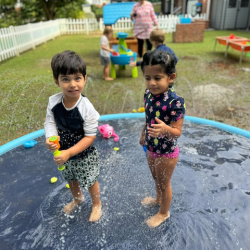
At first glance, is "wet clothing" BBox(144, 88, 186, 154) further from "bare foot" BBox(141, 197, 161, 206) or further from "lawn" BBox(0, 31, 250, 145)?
"lawn" BBox(0, 31, 250, 145)

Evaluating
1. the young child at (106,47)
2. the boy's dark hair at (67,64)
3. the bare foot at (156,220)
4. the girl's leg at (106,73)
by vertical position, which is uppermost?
the boy's dark hair at (67,64)

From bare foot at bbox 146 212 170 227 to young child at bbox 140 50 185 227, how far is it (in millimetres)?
372

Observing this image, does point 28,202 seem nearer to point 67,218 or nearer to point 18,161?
point 67,218

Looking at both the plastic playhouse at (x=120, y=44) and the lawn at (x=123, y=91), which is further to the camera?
the plastic playhouse at (x=120, y=44)

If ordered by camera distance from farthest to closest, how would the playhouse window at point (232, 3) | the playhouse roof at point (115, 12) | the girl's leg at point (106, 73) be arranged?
1. the playhouse window at point (232, 3)
2. the playhouse roof at point (115, 12)
3. the girl's leg at point (106, 73)

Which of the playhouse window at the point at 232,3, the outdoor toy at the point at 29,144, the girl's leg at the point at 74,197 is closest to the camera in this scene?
the girl's leg at the point at 74,197

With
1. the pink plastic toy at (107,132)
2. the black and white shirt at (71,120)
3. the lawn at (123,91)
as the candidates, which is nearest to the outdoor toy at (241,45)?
the lawn at (123,91)

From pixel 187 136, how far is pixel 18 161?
2.47m

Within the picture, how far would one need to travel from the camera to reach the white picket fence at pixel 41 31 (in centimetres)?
935

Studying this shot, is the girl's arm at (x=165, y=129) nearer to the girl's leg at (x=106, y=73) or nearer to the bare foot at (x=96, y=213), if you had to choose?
the bare foot at (x=96, y=213)

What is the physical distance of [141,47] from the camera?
7.43 m

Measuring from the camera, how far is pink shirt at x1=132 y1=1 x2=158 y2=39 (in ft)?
22.6

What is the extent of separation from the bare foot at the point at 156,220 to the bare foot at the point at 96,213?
1.51ft

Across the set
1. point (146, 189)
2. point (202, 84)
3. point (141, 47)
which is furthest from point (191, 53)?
point (146, 189)
